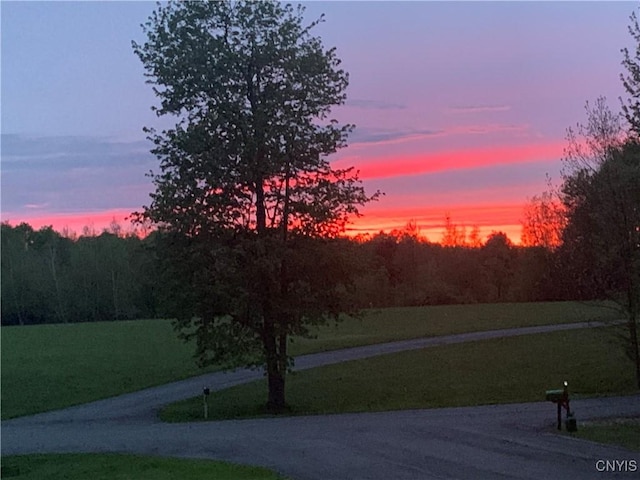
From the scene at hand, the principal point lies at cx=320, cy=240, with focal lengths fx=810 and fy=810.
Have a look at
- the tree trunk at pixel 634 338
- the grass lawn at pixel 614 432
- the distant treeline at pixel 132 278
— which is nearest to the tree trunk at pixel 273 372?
the grass lawn at pixel 614 432

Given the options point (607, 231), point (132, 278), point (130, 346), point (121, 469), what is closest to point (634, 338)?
point (607, 231)

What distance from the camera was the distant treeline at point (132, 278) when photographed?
86062mm

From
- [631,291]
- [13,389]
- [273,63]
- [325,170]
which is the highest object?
[273,63]

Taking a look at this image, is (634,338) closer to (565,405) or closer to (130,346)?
(565,405)

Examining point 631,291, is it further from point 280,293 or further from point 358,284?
point 280,293

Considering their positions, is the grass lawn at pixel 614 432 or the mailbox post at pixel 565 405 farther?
the mailbox post at pixel 565 405

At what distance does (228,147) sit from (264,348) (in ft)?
21.6

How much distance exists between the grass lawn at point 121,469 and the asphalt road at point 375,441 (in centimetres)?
75

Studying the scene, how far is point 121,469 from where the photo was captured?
1515cm

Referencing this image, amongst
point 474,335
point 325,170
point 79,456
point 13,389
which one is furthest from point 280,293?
point 474,335

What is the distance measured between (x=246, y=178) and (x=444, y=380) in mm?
11622

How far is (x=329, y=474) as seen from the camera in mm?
13883

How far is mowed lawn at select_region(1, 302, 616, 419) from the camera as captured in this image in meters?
34.3

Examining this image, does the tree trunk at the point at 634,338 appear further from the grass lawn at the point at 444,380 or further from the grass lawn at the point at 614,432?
the grass lawn at the point at 614,432
